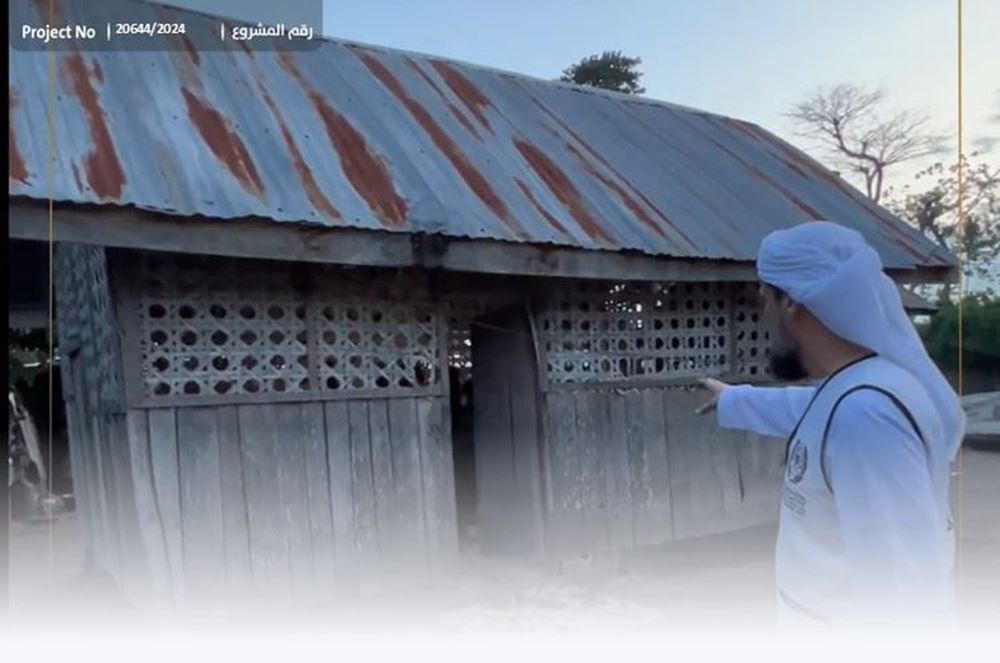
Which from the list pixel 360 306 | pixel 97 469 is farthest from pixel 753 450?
pixel 97 469

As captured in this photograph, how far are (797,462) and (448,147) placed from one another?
12.7 ft

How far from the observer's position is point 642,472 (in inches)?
229

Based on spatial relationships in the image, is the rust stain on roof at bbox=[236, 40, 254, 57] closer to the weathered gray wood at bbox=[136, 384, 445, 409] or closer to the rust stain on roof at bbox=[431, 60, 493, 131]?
the rust stain on roof at bbox=[431, 60, 493, 131]

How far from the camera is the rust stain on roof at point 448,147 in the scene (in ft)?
16.0

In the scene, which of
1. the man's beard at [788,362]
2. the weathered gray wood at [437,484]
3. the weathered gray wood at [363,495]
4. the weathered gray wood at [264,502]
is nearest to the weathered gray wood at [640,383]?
the weathered gray wood at [437,484]

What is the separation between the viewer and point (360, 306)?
4949 millimetres

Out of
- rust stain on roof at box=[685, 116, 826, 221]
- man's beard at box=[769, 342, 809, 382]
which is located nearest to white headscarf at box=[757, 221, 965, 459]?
man's beard at box=[769, 342, 809, 382]

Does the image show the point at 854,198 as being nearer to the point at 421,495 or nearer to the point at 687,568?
the point at 687,568

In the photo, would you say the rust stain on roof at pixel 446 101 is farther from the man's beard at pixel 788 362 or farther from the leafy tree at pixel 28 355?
the leafy tree at pixel 28 355

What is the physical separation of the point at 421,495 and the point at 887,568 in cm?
369

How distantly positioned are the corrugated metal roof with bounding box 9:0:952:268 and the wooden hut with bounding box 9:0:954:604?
0.07 feet

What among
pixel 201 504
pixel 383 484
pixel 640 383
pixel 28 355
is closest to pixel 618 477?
pixel 640 383

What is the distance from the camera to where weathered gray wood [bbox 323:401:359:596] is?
473cm

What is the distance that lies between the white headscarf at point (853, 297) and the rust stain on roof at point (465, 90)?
14.0ft
